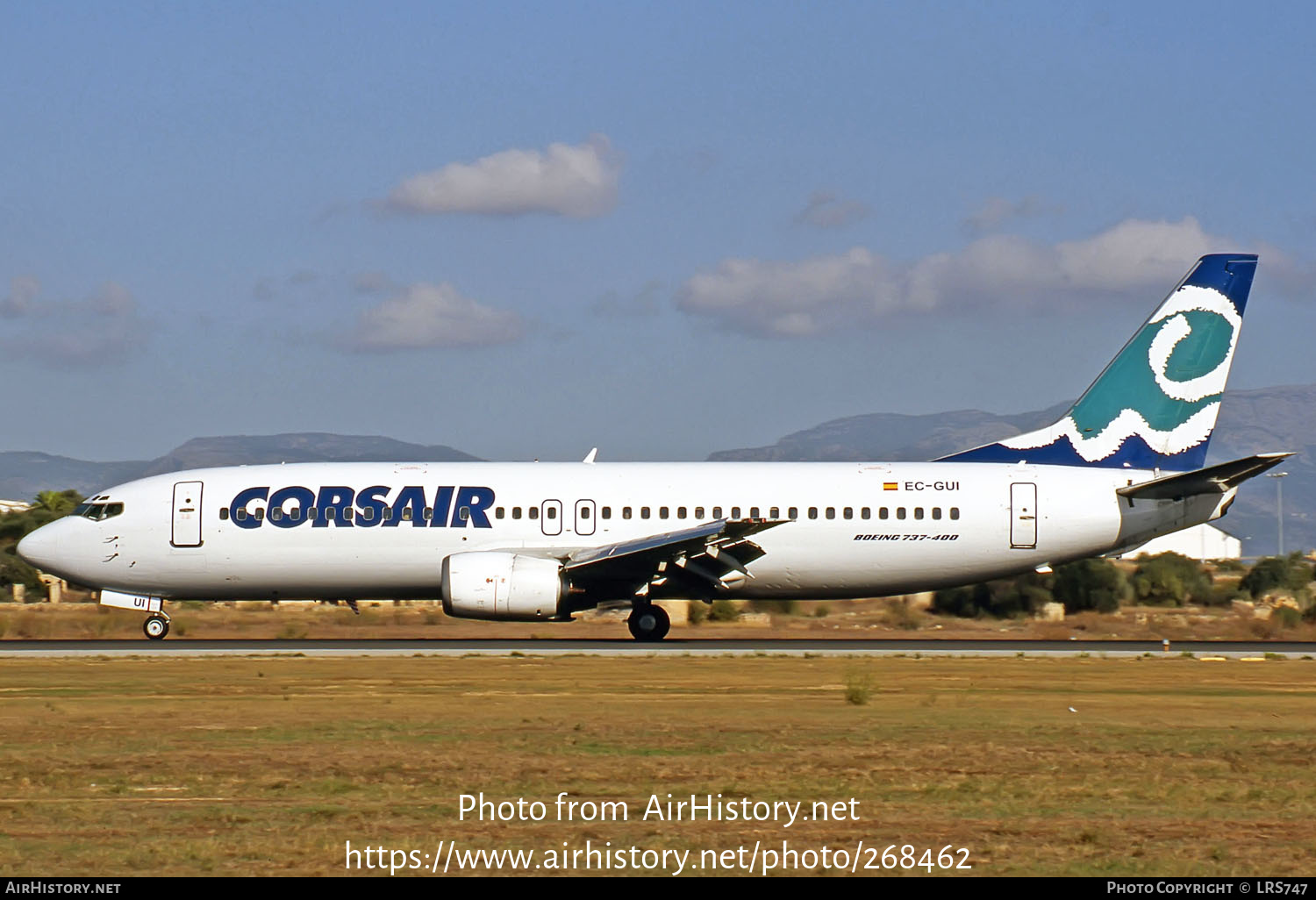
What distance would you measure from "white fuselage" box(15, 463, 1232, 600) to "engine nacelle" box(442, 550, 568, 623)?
4.83ft

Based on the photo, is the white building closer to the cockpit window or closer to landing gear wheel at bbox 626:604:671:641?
landing gear wheel at bbox 626:604:671:641

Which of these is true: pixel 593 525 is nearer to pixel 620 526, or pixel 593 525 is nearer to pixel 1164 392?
pixel 620 526

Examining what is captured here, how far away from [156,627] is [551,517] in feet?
25.8

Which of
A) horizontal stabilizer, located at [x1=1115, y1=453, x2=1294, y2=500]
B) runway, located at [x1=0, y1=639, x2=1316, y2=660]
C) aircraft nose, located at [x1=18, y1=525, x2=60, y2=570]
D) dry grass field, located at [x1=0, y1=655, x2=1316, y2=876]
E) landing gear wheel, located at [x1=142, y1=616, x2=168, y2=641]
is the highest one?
horizontal stabilizer, located at [x1=1115, y1=453, x2=1294, y2=500]

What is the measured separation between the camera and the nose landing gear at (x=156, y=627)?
30.9 metres

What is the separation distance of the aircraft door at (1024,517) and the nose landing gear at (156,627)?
1619 centimetres

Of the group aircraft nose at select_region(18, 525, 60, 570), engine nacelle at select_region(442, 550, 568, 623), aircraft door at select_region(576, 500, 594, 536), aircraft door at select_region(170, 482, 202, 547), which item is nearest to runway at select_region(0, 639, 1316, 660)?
engine nacelle at select_region(442, 550, 568, 623)

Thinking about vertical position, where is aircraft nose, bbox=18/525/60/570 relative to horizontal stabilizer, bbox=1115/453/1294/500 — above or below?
below

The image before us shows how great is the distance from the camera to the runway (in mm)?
27000

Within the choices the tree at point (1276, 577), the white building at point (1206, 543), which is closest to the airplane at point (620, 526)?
the tree at point (1276, 577)

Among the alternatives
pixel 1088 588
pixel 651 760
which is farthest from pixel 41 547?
pixel 1088 588

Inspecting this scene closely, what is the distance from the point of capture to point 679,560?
97.8 feet
